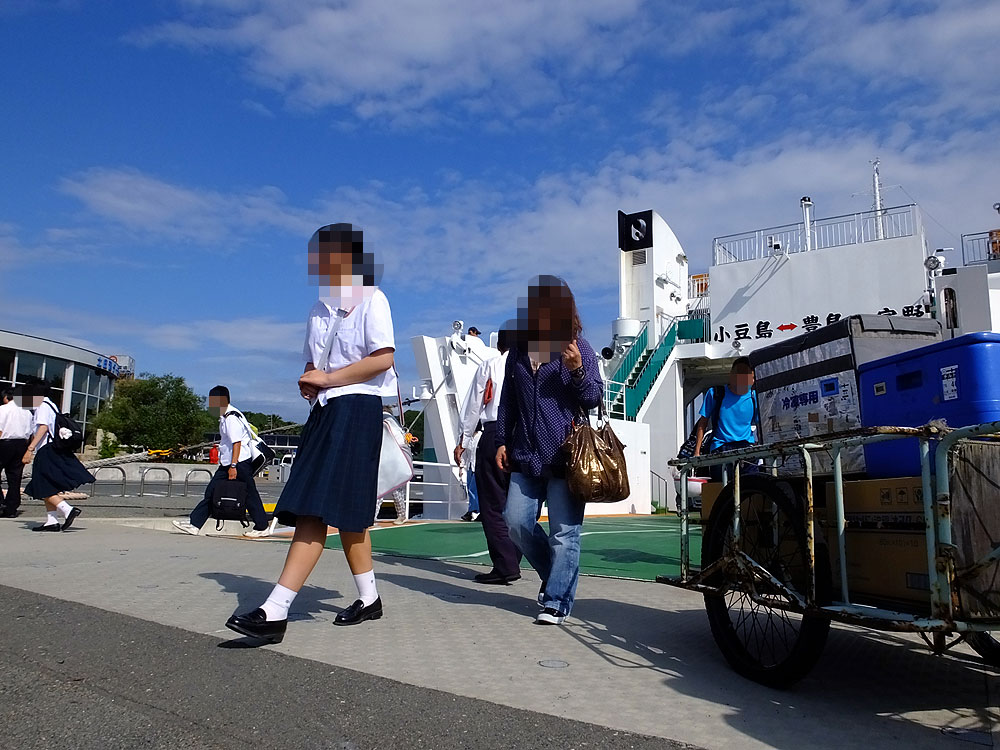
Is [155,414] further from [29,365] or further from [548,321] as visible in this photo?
[548,321]

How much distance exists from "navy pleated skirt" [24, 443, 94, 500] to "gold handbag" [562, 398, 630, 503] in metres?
6.78

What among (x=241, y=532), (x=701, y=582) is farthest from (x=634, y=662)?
(x=241, y=532)

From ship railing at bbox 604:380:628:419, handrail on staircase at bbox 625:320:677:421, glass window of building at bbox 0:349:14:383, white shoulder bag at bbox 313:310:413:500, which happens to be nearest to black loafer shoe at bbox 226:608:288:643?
white shoulder bag at bbox 313:310:413:500

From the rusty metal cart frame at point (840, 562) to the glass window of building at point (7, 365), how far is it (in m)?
50.7

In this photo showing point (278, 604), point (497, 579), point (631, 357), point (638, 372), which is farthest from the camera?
point (631, 357)

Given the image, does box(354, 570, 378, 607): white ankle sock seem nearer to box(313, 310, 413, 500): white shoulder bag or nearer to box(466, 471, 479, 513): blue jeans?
box(313, 310, 413, 500): white shoulder bag

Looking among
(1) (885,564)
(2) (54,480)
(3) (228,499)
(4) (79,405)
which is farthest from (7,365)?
(1) (885,564)

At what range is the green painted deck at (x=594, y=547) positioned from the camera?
6207mm

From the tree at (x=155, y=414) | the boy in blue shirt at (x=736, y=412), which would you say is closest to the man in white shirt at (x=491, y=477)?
the boy in blue shirt at (x=736, y=412)

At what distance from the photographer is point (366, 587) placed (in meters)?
3.92

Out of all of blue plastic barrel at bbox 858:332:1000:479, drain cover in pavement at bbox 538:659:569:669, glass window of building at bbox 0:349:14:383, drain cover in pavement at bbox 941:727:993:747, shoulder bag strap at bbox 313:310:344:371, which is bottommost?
drain cover in pavement at bbox 941:727:993:747

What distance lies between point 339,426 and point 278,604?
840 mm

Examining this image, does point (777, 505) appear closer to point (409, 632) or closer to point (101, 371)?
point (409, 632)

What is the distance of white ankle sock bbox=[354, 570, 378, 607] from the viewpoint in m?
A: 3.90
